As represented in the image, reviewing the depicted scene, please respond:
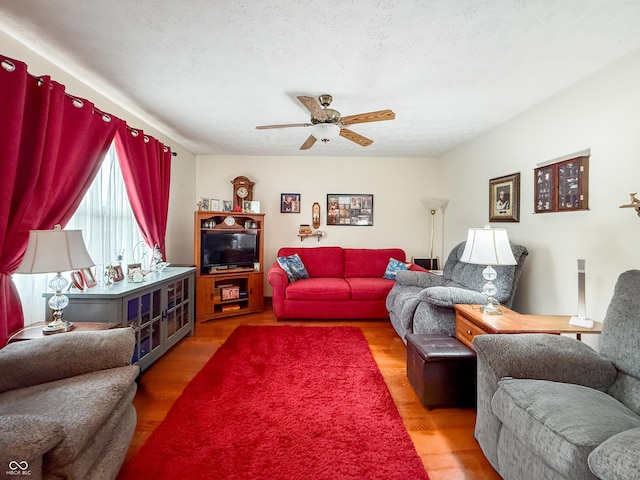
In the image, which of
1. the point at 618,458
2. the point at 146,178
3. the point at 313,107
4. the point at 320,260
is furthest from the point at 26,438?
the point at 320,260

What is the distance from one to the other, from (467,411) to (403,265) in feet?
7.69

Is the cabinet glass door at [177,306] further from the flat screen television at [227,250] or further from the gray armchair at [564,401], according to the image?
the gray armchair at [564,401]

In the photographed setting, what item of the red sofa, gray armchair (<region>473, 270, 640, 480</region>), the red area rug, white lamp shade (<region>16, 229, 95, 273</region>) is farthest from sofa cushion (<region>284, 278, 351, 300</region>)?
white lamp shade (<region>16, 229, 95, 273</region>)

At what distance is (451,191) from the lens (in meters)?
4.22

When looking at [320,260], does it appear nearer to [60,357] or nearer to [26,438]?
[60,357]

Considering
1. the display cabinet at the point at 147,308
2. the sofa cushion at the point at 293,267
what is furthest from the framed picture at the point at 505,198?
the display cabinet at the point at 147,308

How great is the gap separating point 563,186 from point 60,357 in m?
3.48

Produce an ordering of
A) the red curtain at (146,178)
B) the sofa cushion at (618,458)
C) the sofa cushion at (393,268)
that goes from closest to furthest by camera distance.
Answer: the sofa cushion at (618,458) < the red curtain at (146,178) < the sofa cushion at (393,268)

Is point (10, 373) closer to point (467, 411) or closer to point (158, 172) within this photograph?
point (158, 172)

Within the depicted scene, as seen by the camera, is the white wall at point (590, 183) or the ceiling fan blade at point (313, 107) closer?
the white wall at point (590, 183)

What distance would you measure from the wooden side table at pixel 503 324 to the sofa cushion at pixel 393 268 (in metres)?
1.85

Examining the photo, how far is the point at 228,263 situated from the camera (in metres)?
4.02

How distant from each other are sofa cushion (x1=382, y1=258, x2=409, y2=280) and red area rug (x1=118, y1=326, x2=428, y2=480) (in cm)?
163

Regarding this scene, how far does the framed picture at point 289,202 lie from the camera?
4.63 m
